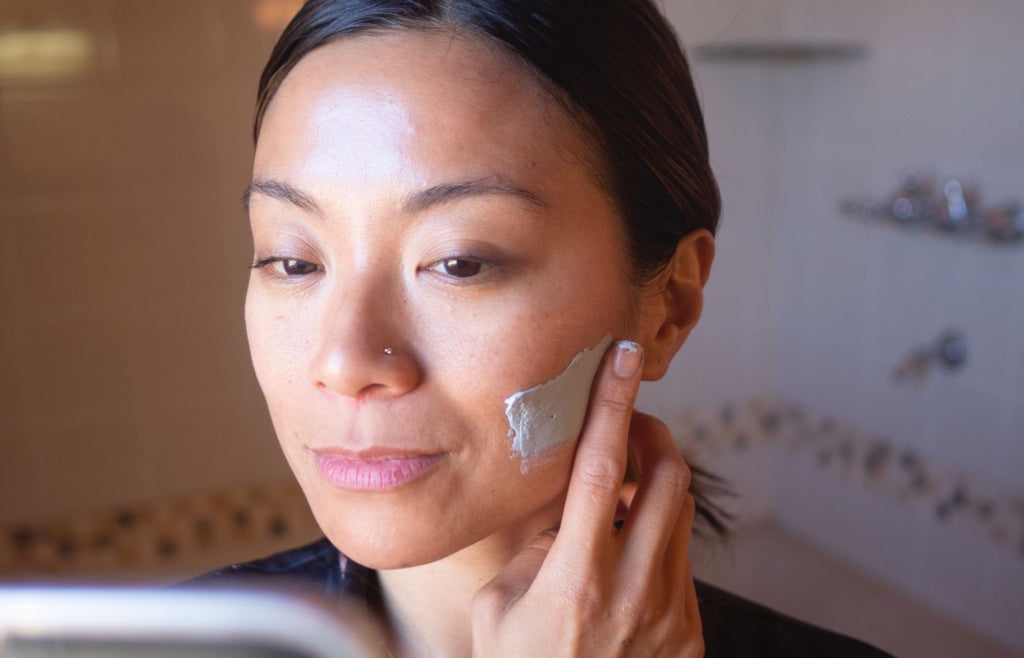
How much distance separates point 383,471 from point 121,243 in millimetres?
1171

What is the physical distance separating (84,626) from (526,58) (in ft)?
1.69

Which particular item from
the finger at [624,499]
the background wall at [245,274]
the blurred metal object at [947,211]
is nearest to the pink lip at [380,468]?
the finger at [624,499]

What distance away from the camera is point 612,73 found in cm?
71

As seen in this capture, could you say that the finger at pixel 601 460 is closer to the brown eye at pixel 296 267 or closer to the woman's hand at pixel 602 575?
the woman's hand at pixel 602 575

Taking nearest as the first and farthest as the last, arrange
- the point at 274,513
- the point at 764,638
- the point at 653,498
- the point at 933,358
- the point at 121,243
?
the point at 653,498 < the point at 764,638 < the point at 121,243 < the point at 933,358 < the point at 274,513

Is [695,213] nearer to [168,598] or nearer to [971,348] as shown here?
[168,598]

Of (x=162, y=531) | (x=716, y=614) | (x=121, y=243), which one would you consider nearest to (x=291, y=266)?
(x=716, y=614)

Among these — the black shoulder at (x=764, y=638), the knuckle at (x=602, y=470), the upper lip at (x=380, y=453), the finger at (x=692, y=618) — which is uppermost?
the upper lip at (x=380, y=453)

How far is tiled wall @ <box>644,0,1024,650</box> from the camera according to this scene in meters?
1.62

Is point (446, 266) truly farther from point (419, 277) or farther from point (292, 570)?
point (292, 570)

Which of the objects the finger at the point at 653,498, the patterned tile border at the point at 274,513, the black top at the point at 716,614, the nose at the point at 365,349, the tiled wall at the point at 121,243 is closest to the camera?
the nose at the point at 365,349

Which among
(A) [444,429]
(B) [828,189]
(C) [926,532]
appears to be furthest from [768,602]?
(A) [444,429]

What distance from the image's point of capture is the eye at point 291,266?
0.68 m

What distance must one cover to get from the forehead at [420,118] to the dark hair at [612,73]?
14 millimetres
